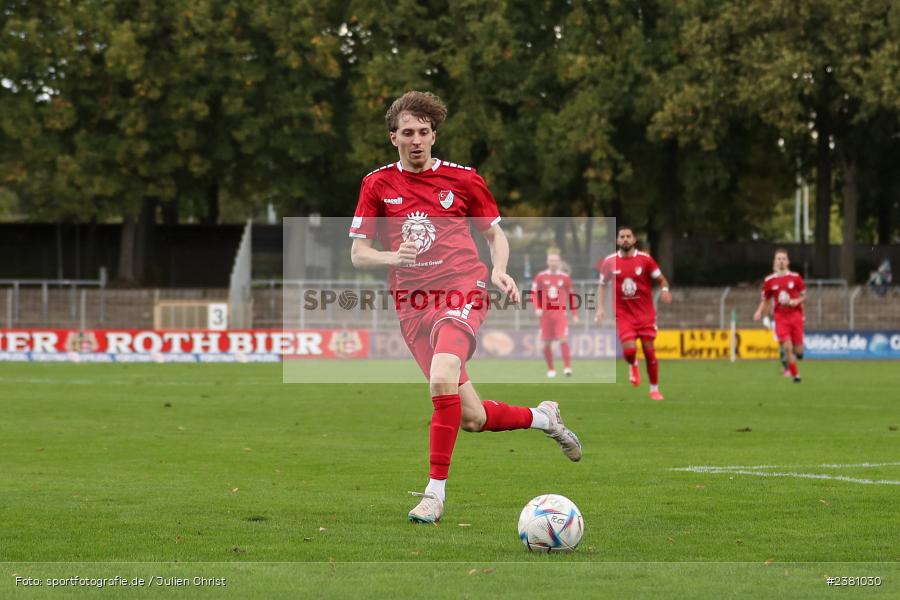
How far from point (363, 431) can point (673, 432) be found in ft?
10.2

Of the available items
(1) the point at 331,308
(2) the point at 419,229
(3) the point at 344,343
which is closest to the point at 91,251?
(1) the point at 331,308

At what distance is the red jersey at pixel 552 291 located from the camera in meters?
28.1

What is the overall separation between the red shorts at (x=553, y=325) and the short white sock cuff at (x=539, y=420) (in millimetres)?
18170

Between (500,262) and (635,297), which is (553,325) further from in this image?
(500,262)

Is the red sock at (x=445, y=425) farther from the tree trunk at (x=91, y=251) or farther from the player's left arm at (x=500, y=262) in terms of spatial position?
the tree trunk at (x=91, y=251)

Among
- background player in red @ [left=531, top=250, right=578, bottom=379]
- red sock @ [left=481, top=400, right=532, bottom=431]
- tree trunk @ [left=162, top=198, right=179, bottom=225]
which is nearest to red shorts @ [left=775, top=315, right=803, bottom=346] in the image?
background player in red @ [left=531, top=250, right=578, bottom=379]

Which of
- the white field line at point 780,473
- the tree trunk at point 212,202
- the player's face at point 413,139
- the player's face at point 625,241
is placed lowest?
the white field line at point 780,473

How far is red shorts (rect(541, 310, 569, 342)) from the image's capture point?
28.2 metres

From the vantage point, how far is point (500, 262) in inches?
369

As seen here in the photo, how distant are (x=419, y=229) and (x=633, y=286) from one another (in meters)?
12.8

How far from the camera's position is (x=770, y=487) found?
1055 centimetres

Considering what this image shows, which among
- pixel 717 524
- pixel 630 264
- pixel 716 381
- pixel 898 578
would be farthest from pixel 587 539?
pixel 716 381

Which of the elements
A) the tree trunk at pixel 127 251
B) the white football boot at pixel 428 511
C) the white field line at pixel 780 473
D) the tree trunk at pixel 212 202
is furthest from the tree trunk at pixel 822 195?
the white football boot at pixel 428 511

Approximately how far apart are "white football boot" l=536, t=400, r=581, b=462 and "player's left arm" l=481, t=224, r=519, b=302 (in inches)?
40.2
